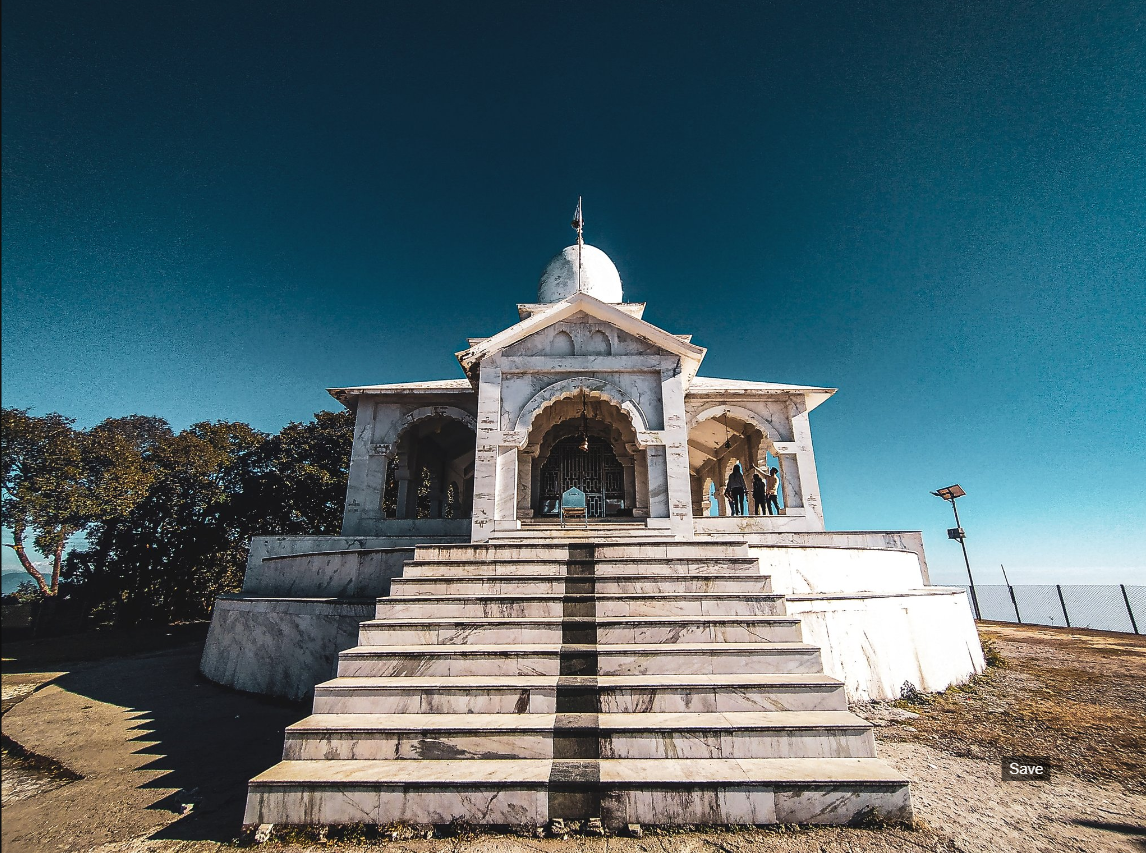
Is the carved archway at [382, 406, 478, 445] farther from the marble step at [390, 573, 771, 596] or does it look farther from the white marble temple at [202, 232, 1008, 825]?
the marble step at [390, 573, 771, 596]

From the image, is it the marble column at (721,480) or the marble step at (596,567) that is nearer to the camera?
the marble step at (596,567)

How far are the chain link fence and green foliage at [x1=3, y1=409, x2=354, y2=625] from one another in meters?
31.4

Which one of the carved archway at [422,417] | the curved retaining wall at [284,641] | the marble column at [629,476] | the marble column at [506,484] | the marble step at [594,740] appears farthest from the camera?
the carved archway at [422,417]

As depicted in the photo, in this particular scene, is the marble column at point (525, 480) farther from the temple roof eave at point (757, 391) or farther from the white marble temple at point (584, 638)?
the temple roof eave at point (757, 391)

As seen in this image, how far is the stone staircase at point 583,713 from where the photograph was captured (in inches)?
196

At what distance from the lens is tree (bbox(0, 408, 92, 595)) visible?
75.2 ft

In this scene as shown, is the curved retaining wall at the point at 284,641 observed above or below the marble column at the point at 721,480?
below

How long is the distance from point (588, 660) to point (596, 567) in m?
2.00

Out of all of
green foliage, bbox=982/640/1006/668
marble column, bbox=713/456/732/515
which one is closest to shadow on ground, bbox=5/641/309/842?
green foliage, bbox=982/640/1006/668

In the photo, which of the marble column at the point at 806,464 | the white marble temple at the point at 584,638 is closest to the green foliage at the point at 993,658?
the white marble temple at the point at 584,638

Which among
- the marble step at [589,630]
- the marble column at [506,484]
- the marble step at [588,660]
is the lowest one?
the marble step at [588,660]

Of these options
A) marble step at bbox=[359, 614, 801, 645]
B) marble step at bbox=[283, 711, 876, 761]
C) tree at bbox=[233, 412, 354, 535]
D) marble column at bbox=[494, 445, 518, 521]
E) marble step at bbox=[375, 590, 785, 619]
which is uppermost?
tree at bbox=[233, 412, 354, 535]

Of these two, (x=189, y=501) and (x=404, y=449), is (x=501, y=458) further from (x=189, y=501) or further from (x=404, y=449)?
(x=189, y=501)

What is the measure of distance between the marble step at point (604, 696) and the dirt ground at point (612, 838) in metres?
1.22
